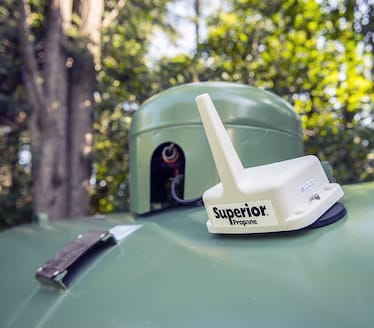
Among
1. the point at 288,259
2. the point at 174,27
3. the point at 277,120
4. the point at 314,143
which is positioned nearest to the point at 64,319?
the point at 288,259

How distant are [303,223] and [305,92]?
11.8 feet

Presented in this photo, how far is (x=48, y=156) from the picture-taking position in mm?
4371

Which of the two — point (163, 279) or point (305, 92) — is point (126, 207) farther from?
point (163, 279)

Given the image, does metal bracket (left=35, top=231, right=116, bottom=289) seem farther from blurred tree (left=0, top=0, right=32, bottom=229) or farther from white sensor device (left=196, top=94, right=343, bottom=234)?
blurred tree (left=0, top=0, right=32, bottom=229)

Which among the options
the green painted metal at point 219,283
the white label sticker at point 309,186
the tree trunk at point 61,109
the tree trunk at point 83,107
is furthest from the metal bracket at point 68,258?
the tree trunk at point 83,107

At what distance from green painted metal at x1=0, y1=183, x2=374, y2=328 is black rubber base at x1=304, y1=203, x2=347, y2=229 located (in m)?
0.01

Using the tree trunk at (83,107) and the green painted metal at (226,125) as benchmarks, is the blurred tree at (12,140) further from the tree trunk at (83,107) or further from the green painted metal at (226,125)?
the green painted metal at (226,125)

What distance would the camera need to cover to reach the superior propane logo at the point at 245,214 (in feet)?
2.94

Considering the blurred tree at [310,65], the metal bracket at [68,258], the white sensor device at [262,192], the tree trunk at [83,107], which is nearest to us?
the white sensor device at [262,192]

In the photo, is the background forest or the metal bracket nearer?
the metal bracket

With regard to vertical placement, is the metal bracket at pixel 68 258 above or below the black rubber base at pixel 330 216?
below

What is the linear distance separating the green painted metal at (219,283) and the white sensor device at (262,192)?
5 cm

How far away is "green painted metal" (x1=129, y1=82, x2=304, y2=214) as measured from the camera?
60.2 inches

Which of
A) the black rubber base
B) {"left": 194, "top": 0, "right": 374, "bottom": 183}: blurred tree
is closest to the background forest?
{"left": 194, "top": 0, "right": 374, "bottom": 183}: blurred tree
